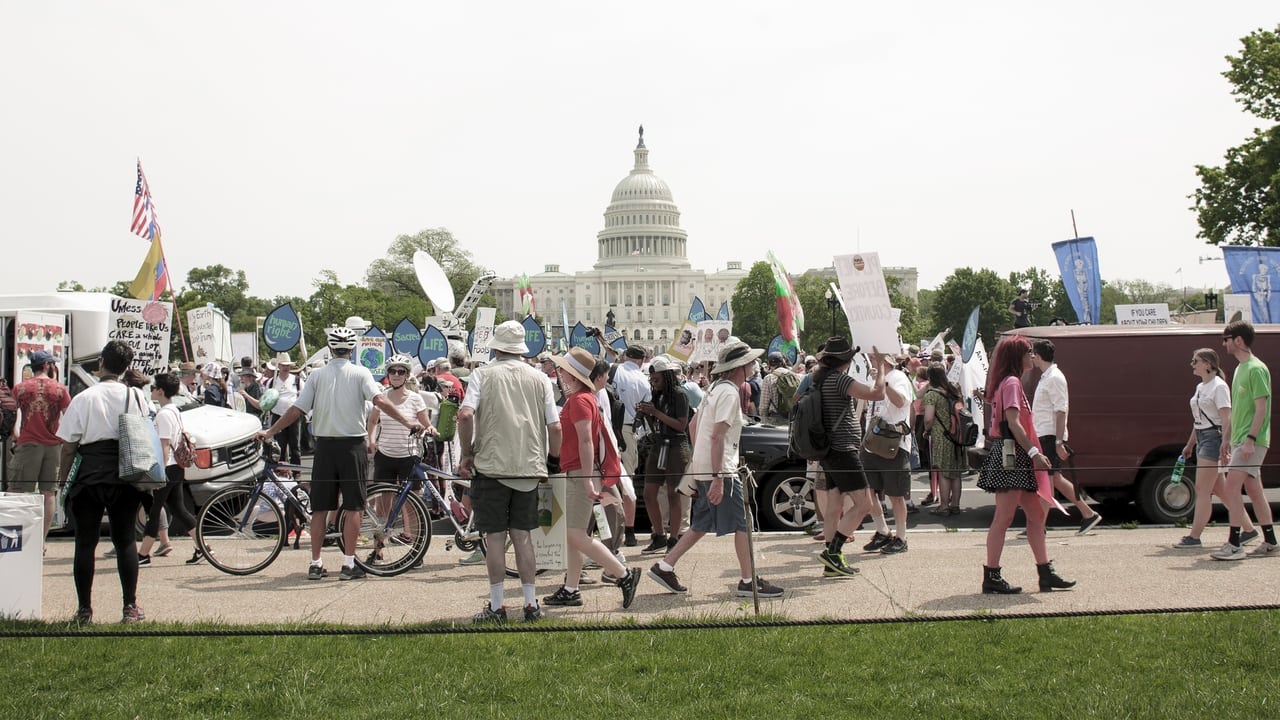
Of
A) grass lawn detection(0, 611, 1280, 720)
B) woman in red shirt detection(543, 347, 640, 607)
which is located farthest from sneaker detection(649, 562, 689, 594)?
grass lawn detection(0, 611, 1280, 720)

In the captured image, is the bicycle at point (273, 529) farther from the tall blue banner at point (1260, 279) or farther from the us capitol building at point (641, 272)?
the us capitol building at point (641, 272)

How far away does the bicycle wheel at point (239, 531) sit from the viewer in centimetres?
925

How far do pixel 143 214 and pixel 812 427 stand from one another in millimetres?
18131

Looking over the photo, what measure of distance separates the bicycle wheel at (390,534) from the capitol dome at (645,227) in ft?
535

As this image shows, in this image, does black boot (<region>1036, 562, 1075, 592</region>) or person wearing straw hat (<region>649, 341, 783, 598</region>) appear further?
black boot (<region>1036, 562, 1075, 592</region>)

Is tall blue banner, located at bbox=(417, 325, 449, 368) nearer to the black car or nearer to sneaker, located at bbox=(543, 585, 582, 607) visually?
the black car

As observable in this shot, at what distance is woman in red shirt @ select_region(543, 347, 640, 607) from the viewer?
7715mm

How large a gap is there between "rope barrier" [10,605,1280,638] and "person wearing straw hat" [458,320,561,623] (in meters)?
0.43

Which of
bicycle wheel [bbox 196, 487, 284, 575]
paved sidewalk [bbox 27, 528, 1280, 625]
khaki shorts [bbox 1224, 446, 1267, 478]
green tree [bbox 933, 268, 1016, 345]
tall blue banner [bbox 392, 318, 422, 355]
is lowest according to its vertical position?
paved sidewalk [bbox 27, 528, 1280, 625]

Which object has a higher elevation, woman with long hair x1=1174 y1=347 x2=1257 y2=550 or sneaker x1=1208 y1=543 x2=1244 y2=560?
woman with long hair x1=1174 y1=347 x2=1257 y2=550

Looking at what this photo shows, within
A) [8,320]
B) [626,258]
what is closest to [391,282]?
[626,258]

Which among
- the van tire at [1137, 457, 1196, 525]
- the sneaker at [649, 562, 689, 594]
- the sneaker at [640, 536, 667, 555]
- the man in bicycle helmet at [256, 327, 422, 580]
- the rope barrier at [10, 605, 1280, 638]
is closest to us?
the rope barrier at [10, 605, 1280, 638]

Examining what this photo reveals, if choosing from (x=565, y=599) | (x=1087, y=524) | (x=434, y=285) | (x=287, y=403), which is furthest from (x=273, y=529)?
(x=434, y=285)

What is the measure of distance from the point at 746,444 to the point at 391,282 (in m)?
110
